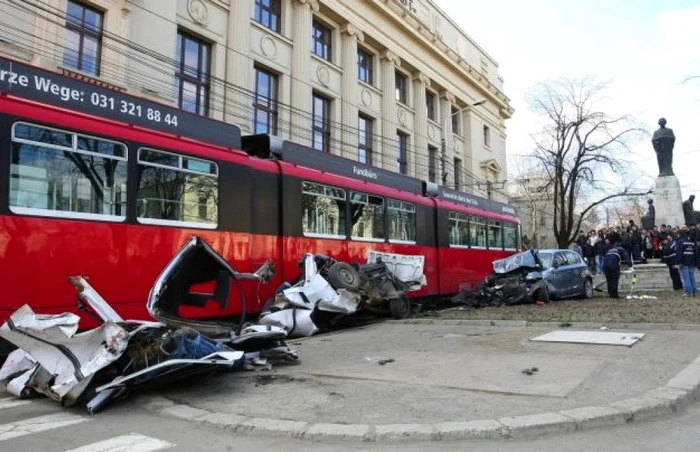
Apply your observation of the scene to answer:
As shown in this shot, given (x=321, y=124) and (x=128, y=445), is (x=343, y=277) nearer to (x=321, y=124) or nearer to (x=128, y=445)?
(x=128, y=445)

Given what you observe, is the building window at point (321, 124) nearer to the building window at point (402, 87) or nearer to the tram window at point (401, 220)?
the building window at point (402, 87)

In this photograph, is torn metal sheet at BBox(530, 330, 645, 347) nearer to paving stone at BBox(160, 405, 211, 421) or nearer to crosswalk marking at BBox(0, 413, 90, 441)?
paving stone at BBox(160, 405, 211, 421)

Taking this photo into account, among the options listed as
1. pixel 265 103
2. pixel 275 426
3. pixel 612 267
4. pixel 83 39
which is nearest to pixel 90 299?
pixel 275 426

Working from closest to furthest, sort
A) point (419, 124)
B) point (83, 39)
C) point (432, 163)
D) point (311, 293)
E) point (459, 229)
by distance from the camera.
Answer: point (311, 293) < point (83, 39) < point (459, 229) < point (419, 124) < point (432, 163)

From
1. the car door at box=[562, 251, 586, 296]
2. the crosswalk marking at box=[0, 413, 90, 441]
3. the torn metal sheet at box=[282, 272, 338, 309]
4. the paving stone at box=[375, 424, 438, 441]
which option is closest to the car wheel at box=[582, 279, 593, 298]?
the car door at box=[562, 251, 586, 296]

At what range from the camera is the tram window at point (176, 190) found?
8688 millimetres

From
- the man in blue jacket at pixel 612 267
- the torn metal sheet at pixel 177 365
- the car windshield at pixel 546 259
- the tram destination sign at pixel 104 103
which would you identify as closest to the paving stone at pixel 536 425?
the torn metal sheet at pixel 177 365

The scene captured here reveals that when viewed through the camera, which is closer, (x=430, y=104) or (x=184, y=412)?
(x=184, y=412)

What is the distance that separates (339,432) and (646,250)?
80.7 feet

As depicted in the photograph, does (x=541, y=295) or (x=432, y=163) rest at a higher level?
(x=432, y=163)

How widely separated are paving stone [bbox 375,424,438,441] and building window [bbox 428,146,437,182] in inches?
1356

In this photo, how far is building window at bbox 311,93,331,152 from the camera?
1097 inches

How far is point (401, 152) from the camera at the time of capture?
35719 mm

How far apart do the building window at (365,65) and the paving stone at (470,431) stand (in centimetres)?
2987
